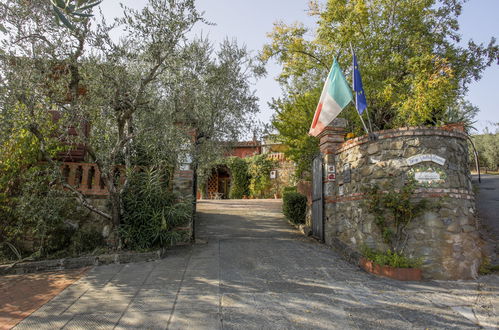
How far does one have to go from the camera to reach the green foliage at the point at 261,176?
60.6 ft

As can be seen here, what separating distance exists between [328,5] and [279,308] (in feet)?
35.0

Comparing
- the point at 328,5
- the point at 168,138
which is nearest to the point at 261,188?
the point at 328,5

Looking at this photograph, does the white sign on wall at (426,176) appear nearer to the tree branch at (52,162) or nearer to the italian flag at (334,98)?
the italian flag at (334,98)

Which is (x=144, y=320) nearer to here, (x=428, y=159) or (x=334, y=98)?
(x=428, y=159)

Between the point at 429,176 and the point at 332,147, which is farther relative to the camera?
the point at 332,147

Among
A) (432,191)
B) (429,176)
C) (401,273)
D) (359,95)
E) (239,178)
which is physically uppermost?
(359,95)

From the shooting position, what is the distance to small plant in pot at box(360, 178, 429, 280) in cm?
492

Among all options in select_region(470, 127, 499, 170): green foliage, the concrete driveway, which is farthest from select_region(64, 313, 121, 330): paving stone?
select_region(470, 127, 499, 170): green foliage

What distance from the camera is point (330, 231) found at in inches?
278

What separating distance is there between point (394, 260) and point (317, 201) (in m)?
2.88

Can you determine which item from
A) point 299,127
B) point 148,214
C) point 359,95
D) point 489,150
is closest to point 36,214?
point 148,214

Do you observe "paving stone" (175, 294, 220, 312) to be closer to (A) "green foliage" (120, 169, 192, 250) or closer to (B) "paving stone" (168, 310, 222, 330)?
(B) "paving stone" (168, 310, 222, 330)

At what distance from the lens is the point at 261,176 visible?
1859 centimetres

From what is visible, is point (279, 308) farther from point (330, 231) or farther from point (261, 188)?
point (261, 188)
